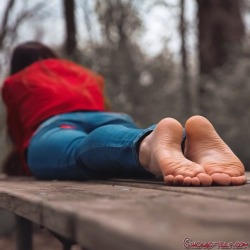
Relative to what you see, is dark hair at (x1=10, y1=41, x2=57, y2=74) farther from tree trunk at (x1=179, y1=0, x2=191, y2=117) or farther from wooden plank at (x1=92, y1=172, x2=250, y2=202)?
tree trunk at (x1=179, y1=0, x2=191, y2=117)

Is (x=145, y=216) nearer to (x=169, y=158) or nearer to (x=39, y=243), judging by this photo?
(x=169, y=158)

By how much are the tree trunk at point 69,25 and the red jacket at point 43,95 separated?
8.23ft

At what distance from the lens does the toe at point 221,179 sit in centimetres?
137

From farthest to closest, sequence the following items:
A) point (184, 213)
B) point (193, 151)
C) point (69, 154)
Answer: point (69, 154) < point (193, 151) < point (184, 213)

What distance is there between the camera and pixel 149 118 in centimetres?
505

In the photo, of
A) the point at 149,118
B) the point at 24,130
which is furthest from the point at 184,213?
the point at 149,118

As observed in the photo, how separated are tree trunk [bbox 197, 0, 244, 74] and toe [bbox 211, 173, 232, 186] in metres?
4.03

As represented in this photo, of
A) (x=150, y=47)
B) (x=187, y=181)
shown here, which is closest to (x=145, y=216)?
(x=187, y=181)

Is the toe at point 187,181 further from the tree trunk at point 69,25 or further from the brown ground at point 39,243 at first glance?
the tree trunk at point 69,25

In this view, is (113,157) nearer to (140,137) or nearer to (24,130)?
(140,137)

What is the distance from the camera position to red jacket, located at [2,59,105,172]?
2572 mm

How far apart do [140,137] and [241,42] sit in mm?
3822

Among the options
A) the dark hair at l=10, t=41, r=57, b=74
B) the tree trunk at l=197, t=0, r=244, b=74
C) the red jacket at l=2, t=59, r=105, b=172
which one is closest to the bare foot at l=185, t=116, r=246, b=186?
the red jacket at l=2, t=59, r=105, b=172

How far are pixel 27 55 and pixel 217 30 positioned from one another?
3.04m
